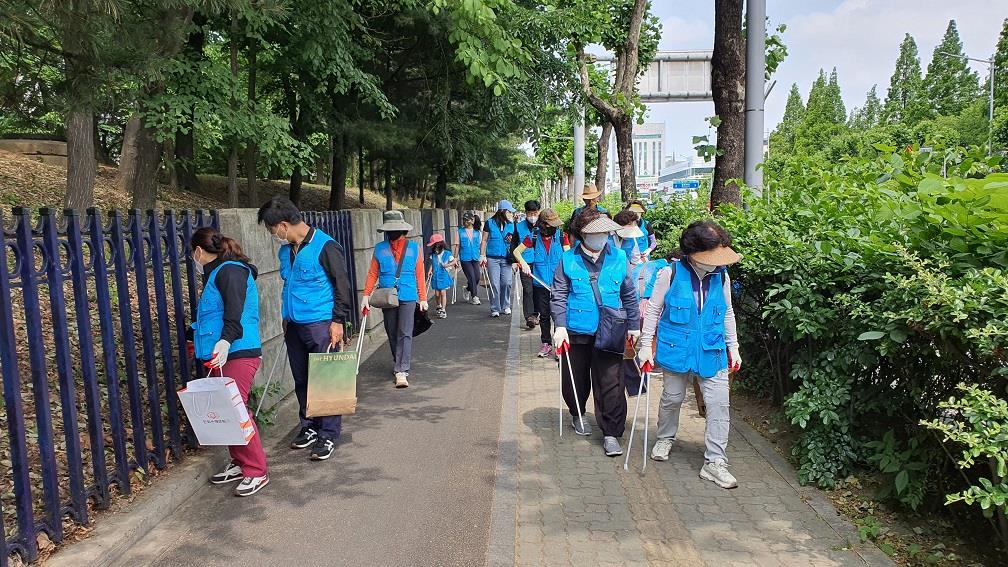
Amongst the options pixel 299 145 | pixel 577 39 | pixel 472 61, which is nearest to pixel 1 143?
pixel 299 145

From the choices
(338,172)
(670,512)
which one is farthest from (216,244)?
(338,172)

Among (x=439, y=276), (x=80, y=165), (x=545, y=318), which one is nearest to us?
(x=545, y=318)

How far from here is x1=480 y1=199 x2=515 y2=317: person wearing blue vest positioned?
13133 millimetres

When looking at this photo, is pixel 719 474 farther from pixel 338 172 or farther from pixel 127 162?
pixel 127 162

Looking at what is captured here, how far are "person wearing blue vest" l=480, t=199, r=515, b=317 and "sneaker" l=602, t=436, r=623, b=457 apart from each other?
293 inches

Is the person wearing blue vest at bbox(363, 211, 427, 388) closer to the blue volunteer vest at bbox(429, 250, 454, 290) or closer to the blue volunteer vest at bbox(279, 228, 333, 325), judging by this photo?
the blue volunteer vest at bbox(279, 228, 333, 325)

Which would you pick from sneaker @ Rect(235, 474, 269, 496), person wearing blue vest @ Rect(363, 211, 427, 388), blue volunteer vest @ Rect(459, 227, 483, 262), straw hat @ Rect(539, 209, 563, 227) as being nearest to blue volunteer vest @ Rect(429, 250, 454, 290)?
blue volunteer vest @ Rect(459, 227, 483, 262)

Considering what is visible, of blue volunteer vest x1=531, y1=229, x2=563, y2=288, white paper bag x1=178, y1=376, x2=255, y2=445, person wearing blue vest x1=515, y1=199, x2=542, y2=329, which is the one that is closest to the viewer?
white paper bag x1=178, y1=376, x2=255, y2=445

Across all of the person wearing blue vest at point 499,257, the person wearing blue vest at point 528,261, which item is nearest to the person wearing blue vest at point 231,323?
the person wearing blue vest at point 528,261

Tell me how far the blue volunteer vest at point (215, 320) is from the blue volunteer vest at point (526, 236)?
5813 mm

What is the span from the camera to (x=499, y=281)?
1330 centimetres

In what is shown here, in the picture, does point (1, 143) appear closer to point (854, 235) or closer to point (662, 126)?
point (854, 235)

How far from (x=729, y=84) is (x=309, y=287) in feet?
18.1

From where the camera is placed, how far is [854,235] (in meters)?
4.56
